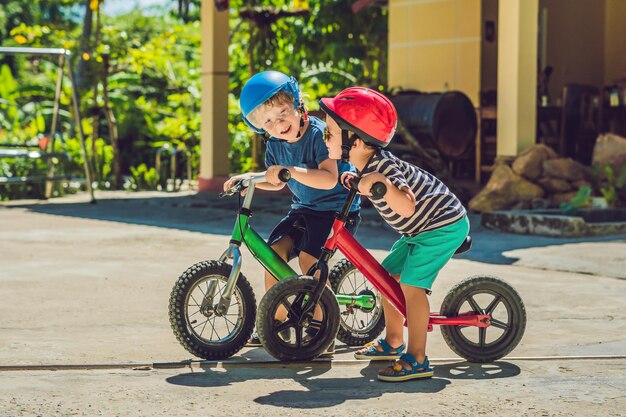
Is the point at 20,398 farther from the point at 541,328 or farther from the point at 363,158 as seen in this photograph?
the point at 541,328

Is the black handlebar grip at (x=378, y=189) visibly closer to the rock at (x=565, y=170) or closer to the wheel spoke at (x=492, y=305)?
the wheel spoke at (x=492, y=305)

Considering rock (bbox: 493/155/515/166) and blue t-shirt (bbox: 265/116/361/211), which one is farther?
rock (bbox: 493/155/515/166)

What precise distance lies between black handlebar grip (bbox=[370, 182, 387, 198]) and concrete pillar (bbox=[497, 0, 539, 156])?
27.0 feet

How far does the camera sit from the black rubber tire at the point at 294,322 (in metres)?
5.42

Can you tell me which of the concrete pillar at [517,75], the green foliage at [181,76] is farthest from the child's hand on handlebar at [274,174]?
the green foliage at [181,76]

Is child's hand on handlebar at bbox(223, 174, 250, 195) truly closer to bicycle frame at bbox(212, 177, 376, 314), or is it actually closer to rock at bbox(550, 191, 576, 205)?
bicycle frame at bbox(212, 177, 376, 314)

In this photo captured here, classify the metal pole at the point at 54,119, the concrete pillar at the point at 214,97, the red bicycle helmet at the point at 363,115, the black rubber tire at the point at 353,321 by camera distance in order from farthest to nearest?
the concrete pillar at the point at 214,97 → the metal pole at the point at 54,119 → the black rubber tire at the point at 353,321 → the red bicycle helmet at the point at 363,115

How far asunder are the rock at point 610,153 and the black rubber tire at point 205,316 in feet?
25.6

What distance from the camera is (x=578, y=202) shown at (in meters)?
11.4

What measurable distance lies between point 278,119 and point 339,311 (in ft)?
3.01

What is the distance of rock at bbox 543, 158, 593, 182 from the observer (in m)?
12.7

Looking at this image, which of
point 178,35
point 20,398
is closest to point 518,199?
point 20,398

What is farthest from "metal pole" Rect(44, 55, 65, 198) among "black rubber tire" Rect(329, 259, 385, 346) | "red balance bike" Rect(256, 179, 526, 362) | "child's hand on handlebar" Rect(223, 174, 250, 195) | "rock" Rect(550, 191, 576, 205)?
"red balance bike" Rect(256, 179, 526, 362)

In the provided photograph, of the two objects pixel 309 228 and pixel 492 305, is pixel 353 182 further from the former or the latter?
pixel 492 305
